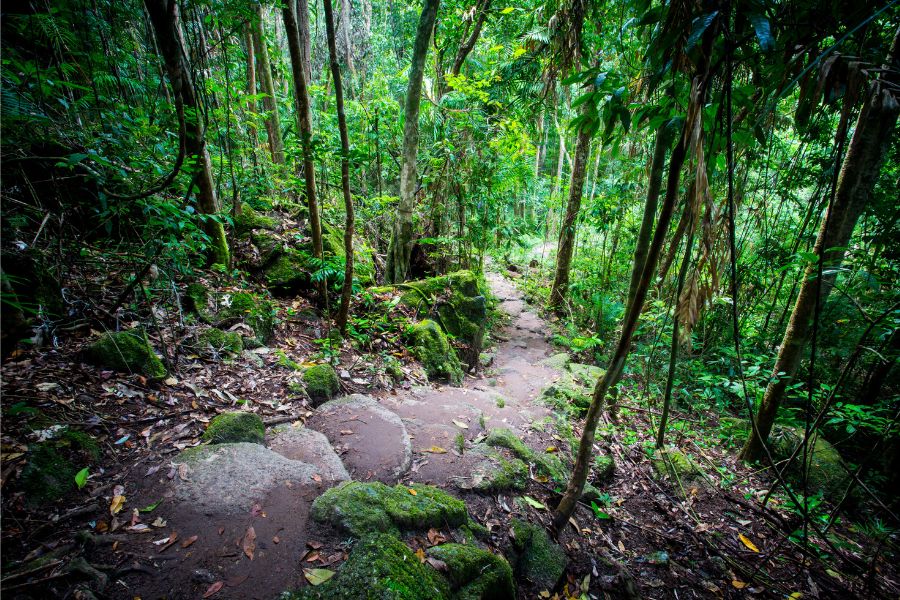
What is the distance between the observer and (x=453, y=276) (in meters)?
7.25

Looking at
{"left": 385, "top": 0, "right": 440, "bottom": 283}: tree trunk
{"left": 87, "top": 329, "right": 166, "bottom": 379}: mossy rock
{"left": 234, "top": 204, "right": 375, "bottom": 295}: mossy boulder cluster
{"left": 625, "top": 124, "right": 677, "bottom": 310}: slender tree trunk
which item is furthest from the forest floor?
{"left": 385, "top": 0, "right": 440, "bottom": 283}: tree trunk

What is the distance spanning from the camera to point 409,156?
663 cm

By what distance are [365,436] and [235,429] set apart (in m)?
1.16

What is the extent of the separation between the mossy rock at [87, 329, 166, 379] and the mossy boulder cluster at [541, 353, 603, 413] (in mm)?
5297

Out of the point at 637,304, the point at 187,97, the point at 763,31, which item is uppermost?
the point at 187,97

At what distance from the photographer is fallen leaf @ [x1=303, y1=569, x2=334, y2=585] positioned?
1920 mm

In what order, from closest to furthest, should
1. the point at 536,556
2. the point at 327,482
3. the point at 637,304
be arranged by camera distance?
the point at 637,304 → the point at 327,482 → the point at 536,556

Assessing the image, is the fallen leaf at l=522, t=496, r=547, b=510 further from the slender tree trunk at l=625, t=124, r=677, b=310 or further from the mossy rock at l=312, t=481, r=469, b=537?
the slender tree trunk at l=625, t=124, r=677, b=310

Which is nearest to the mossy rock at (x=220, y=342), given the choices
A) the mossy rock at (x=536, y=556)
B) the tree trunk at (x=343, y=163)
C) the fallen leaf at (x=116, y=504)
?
the tree trunk at (x=343, y=163)

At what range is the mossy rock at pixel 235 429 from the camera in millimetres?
2791

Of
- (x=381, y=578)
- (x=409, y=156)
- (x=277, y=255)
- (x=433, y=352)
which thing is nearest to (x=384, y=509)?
(x=381, y=578)

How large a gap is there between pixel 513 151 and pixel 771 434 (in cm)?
672

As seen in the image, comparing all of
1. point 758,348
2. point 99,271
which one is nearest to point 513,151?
point 758,348

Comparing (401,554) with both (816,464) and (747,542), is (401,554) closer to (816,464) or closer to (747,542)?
(747,542)
